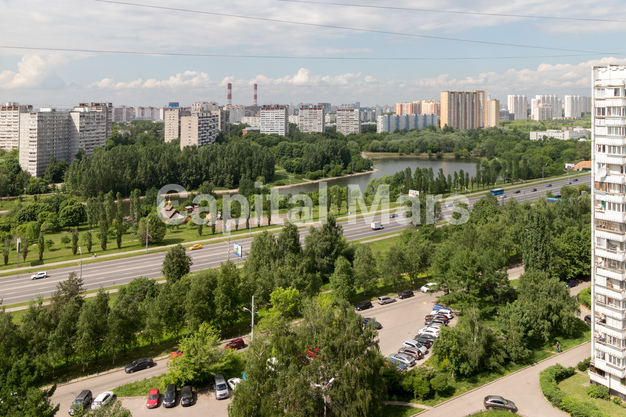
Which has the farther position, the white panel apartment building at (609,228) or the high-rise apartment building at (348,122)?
the high-rise apartment building at (348,122)

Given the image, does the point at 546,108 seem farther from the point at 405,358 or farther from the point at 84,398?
the point at 84,398

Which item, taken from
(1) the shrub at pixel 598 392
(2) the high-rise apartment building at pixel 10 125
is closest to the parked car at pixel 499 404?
(1) the shrub at pixel 598 392

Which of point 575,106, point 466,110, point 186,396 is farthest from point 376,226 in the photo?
point 575,106

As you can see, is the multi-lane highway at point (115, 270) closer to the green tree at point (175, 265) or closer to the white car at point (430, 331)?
the green tree at point (175, 265)

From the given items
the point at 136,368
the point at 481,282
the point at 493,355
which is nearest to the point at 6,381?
the point at 136,368

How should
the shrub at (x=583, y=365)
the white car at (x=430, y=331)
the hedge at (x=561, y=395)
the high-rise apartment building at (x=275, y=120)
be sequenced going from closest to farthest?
the hedge at (x=561, y=395), the shrub at (x=583, y=365), the white car at (x=430, y=331), the high-rise apartment building at (x=275, y=120)

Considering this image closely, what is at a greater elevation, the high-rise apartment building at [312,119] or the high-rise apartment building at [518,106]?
the high-rise apartment building at [518,106]

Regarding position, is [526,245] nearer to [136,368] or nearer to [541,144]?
[136,368]
